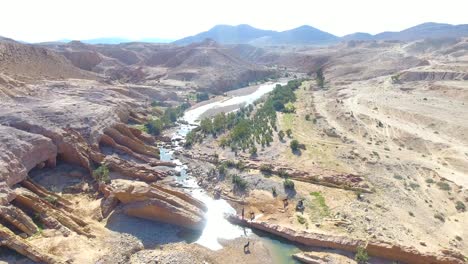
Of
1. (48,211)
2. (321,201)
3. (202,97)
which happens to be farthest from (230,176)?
(202,97)

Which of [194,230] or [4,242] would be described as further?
[194,230]

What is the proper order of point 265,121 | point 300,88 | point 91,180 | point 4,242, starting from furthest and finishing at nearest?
point 300,88
point 265,121
point 91,180
point 4,242

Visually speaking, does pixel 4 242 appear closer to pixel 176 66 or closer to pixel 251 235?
pixel 251 235

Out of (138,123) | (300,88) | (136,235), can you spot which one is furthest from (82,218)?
(300,88)

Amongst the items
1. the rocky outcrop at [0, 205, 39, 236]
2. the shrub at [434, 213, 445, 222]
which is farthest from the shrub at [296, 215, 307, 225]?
the rocky outcrop at [0, 205, 39, 236]

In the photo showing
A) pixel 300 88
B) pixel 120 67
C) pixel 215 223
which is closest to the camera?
pixel 215 223

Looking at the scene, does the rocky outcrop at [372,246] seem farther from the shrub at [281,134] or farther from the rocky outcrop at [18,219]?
the shrub at [281,134]

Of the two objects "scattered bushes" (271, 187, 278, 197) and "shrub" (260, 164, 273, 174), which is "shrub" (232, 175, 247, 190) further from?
"shrub" (260, 164, 273, 174)
